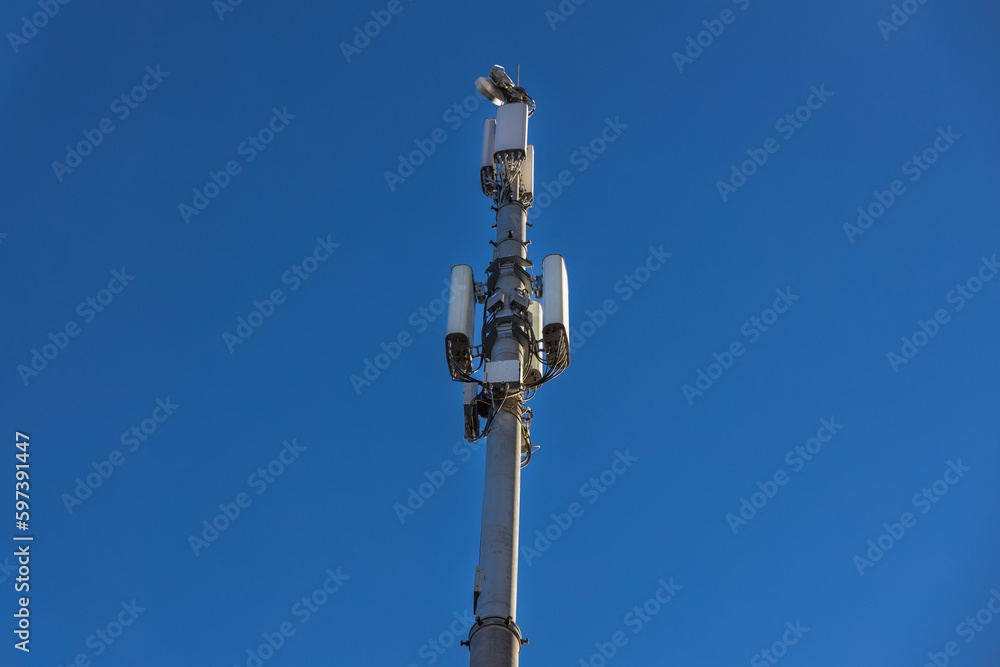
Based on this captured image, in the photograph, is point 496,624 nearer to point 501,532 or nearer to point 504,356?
point 501,532

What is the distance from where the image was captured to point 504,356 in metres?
27.1

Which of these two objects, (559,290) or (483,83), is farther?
(483,83)

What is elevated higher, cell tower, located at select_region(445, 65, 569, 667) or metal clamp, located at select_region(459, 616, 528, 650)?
cell tower, located at select_region(445, 65, 569, 667)

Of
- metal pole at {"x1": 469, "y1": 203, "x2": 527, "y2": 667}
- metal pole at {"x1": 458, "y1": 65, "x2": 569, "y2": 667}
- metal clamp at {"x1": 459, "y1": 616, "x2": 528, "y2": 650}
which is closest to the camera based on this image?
metal pole at {"x1": 469, "y1": 203, "x2": 527, "y2": 667}

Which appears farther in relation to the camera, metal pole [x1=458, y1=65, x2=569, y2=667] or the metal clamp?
metal pole [x1=458, y1=65, x2=569, y2=667]

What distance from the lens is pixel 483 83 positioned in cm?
3538

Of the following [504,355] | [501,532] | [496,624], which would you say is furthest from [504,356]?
[496,624]

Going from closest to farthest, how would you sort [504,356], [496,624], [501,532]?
[496,624], [501,532], [504,356]

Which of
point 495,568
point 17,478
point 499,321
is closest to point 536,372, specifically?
point 499,321

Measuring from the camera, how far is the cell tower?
897 inches

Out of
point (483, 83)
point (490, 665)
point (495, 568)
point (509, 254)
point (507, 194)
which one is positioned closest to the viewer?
point (490, 665)

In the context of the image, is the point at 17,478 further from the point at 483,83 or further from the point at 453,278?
the point at 483,83

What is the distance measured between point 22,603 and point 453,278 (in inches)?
686

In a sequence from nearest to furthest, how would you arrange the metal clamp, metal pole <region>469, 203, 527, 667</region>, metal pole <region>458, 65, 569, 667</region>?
metal pole <region>469, 203, 527, 667</region>, the metal clamp, metal pole <region>458, 65, 569, 667</region>
